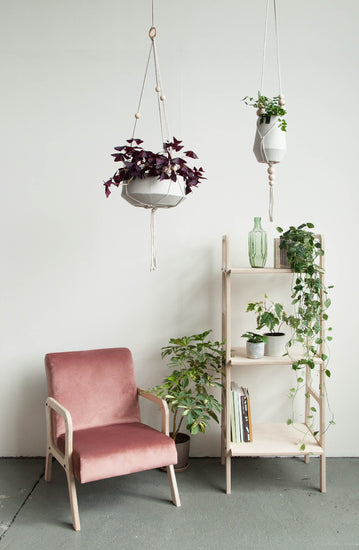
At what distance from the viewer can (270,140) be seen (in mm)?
2572

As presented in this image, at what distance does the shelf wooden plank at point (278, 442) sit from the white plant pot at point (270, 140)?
1.67 m

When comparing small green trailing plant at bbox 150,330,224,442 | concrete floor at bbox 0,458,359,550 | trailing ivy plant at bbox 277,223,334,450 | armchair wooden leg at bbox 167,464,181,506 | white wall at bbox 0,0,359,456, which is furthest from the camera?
white wall at bbox 0,0,359,456

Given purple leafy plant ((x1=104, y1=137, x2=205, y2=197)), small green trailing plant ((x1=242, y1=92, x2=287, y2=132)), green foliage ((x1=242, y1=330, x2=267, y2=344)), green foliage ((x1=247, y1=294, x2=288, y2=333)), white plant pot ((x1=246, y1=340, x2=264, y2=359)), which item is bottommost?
white plant pot ((x1=246, y1=340, x2=264, y2=359))

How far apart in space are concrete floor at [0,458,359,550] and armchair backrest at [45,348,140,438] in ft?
1.31

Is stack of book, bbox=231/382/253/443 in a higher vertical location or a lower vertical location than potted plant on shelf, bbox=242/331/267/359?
lower

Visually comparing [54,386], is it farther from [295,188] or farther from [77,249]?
[295,188]

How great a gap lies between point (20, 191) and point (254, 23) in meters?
1.97

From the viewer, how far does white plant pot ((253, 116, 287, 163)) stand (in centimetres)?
257

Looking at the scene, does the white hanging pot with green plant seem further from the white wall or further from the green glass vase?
the white wall

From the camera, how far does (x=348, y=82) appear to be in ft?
11.1

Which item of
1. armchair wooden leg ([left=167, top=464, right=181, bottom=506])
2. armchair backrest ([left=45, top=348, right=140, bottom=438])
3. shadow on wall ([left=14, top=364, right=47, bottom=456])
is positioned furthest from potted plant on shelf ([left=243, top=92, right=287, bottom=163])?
shadow on wall ([left=14, top=364, right=47, bottom=456])

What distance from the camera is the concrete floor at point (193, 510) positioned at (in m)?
2.40

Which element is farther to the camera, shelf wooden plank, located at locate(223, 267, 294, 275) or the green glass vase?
the green glass vase

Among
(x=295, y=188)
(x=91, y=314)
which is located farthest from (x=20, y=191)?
(x=295, y=188)
